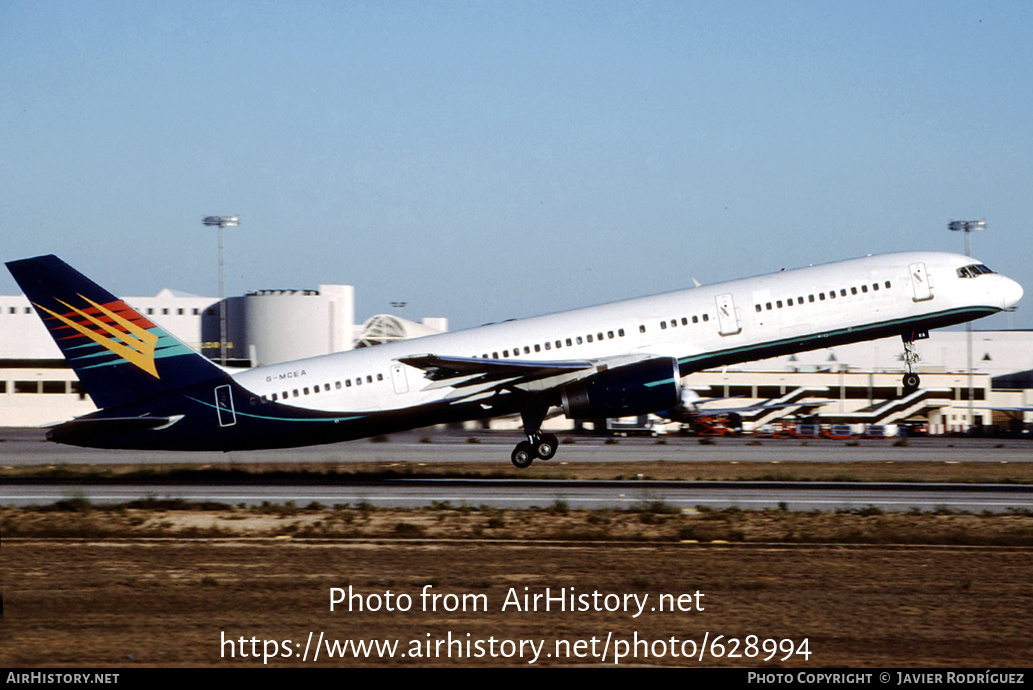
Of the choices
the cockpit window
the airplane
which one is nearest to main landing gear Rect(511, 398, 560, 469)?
the airplane

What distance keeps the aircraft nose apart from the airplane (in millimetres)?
57

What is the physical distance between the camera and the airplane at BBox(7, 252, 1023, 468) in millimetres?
31031

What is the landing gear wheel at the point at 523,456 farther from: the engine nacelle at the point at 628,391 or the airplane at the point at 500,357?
the engine nacelle at the point at 628,391

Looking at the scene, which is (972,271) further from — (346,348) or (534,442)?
(346,348)

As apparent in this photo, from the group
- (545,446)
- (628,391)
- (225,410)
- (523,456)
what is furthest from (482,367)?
(225,410)

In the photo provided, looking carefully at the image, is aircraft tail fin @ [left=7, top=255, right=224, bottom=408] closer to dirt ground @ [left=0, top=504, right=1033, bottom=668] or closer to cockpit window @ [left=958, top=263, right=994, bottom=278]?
dirt ground @ [left=0, top=504, right=1033, bottom=668]

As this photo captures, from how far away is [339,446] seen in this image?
5175 cm

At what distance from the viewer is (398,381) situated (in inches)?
1278

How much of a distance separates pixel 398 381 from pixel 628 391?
7.37 metres

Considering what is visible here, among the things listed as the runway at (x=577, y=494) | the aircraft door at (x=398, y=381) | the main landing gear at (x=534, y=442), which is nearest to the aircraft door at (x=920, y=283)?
the runway at (x=577, y=494)

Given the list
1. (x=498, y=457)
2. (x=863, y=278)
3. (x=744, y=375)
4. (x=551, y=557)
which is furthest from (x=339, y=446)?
(x=744, y=375)

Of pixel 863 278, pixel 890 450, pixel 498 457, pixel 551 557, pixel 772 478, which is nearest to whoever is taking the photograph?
pixel 551 557

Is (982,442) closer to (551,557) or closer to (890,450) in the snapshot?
(890,450)

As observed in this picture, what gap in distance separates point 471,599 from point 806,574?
5.93m
